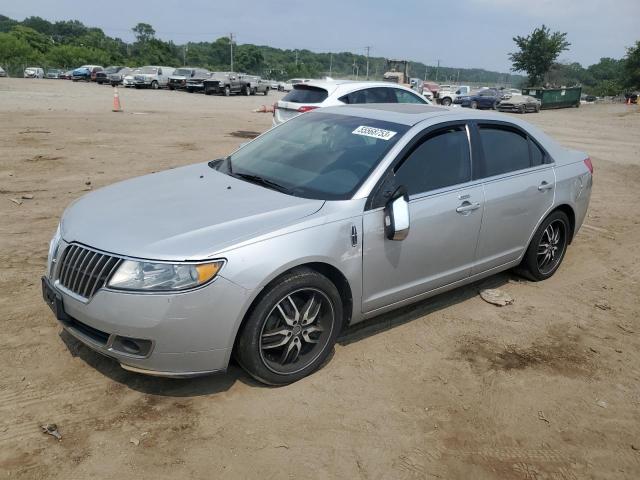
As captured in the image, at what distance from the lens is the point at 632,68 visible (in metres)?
54.4

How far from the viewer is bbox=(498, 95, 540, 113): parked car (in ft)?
113

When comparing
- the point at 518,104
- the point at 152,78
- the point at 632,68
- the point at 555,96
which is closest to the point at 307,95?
the point at 518,104

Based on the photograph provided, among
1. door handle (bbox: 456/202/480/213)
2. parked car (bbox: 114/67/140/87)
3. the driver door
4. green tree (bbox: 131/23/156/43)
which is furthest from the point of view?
green tree (bbox: 131/23/156/43)

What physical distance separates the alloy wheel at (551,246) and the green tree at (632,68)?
58249 millimetres

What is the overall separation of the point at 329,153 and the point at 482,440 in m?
2.20

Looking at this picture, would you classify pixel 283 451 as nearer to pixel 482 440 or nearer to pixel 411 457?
pixel 411 457

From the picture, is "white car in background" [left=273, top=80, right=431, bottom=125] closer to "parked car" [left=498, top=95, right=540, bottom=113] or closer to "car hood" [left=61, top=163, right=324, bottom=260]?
"car hood" [left=61, top=163, right=324, bottom=260]

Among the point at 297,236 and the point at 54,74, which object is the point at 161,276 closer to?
the point at 297,236

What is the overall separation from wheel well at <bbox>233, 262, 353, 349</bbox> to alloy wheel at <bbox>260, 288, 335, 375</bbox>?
0.13m

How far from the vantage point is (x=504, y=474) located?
2729 mm

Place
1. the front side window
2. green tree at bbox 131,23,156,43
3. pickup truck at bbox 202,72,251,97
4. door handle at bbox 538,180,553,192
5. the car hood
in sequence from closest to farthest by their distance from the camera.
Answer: the car hood < the front side window < door handle at bbox 538,180,553,192 < pickup truck at bbox 202,72,251,97 < green tree at bbox 131,23,156,43

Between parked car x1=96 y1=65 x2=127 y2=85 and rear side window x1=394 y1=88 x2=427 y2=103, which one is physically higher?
parked car x1=96 y1=65 x2=127 y2=85

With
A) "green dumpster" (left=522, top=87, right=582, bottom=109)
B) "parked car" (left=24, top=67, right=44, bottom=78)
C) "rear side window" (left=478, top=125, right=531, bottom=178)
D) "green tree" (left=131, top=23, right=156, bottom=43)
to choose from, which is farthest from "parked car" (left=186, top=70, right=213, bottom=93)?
"green tree" (left=131, top=23, right=156, bottom=43)

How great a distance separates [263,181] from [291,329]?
118cm
